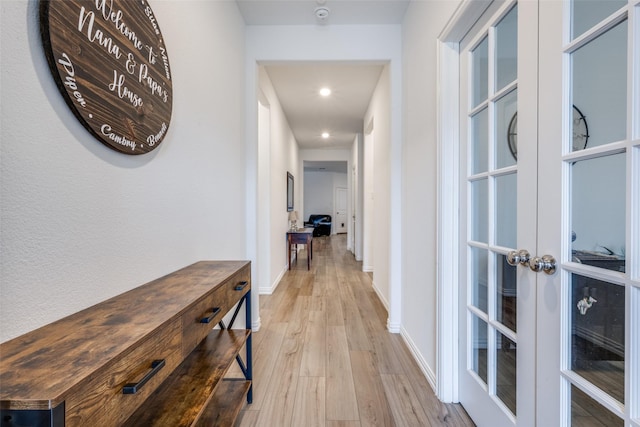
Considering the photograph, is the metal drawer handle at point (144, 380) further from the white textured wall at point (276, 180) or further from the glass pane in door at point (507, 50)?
the white textured wall at point (276, 180)

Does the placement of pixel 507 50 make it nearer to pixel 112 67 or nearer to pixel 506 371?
pixel 506 371

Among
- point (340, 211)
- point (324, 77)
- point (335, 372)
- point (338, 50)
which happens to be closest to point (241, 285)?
point (335, 372)

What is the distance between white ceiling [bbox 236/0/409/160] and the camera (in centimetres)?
224

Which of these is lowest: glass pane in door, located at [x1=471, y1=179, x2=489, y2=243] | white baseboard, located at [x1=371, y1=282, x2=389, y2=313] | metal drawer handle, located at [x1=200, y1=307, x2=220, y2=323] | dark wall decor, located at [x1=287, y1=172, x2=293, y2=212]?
white baseboard, located at [x1=371, y1=282, x2=389, y2=313]

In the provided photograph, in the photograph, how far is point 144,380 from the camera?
0.65 metres

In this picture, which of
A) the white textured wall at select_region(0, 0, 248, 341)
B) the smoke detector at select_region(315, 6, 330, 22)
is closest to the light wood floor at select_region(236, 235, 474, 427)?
the white textured wall at select_region(0, 0, 248, 341)

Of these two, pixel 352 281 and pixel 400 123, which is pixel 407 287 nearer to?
pixel 400 123

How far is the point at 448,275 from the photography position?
5.17ft

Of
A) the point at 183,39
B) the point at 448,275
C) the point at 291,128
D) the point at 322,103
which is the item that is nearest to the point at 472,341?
the point at 448,275

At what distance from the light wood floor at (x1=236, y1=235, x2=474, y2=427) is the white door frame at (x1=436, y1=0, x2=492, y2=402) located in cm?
24

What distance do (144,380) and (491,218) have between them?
4.51 ft

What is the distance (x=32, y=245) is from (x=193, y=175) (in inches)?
34.7

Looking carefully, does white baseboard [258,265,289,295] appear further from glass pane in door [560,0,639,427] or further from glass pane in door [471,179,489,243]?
glass pane in door [560,0,639,427]

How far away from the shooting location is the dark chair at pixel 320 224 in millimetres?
10617
